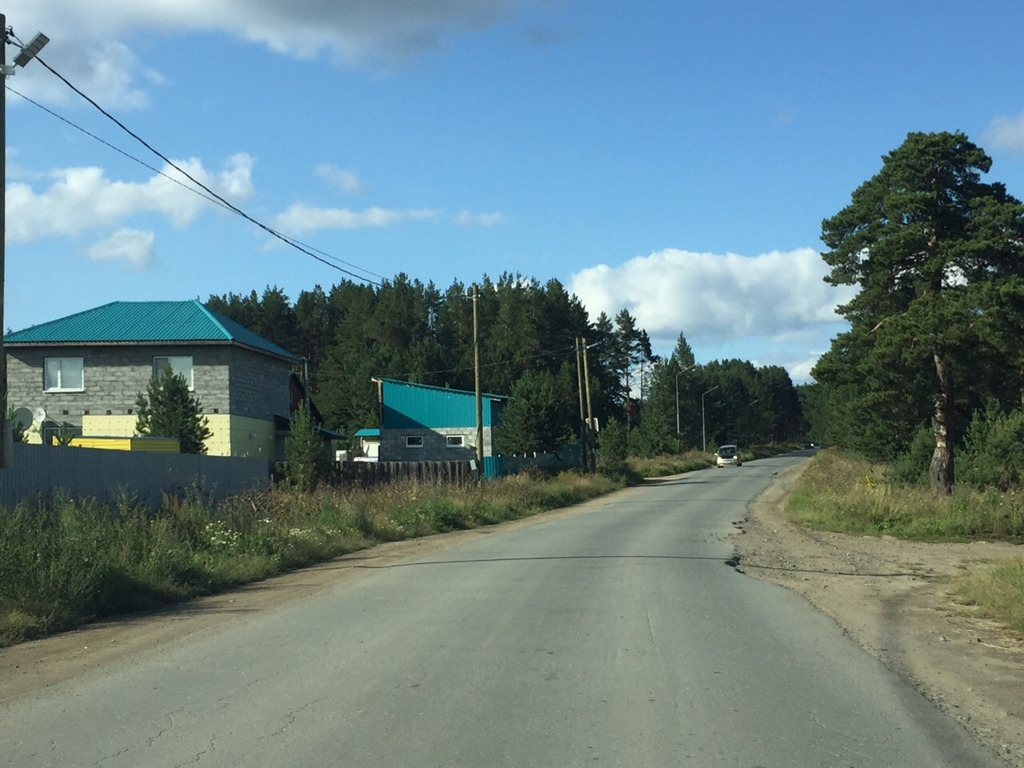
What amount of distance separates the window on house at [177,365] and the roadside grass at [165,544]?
63.0 ft

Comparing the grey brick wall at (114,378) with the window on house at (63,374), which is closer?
the grey brick wall at (114,378)

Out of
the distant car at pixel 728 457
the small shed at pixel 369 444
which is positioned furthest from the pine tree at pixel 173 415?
the distant car at pixel 728 457

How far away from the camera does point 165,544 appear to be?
46.2 feet

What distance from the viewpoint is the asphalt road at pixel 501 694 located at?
582 centimetres

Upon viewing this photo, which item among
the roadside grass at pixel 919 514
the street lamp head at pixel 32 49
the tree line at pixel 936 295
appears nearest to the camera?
the street lamp head at pixel 32 49

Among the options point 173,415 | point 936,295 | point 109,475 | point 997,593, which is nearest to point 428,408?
point 173,415

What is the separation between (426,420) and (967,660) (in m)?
52.7

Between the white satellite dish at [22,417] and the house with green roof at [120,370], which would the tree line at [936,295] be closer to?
the white satellite dish at [22,417]

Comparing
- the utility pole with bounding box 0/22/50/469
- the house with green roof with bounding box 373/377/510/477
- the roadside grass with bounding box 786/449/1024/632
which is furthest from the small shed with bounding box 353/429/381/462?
the utility pole with bounding box 0/22/50/469

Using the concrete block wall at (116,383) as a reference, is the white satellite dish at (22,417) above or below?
below

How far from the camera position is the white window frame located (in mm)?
Result: 42781

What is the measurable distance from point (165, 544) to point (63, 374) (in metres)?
32.9

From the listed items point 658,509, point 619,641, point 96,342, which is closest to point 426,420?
point 96,342

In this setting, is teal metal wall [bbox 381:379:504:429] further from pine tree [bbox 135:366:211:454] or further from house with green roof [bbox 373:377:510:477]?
pine tree [bbox 135:366:211:454]
